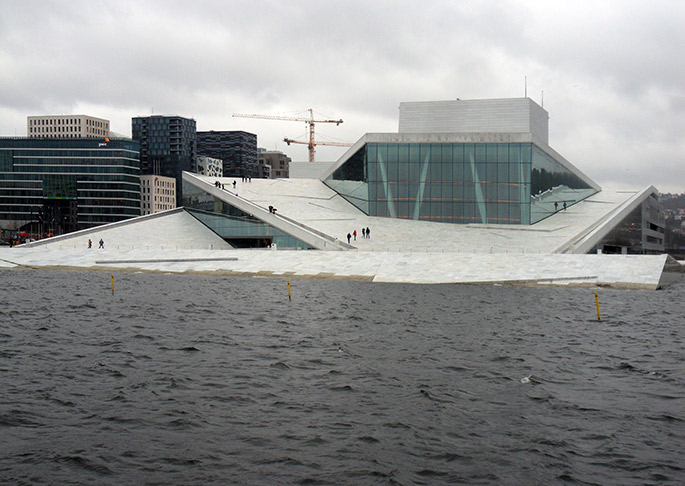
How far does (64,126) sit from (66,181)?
121ft

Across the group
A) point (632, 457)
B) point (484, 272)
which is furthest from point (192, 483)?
point (484, 272)

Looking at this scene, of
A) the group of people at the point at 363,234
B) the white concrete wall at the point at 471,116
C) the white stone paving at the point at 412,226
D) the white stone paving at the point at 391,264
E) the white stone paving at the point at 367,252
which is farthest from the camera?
the white concrete wall at the point at 471,116

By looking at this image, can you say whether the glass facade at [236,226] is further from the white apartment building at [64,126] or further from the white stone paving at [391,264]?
the white apartment building at [64,126]

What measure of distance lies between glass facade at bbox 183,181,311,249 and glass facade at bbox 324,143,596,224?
47.4 feet

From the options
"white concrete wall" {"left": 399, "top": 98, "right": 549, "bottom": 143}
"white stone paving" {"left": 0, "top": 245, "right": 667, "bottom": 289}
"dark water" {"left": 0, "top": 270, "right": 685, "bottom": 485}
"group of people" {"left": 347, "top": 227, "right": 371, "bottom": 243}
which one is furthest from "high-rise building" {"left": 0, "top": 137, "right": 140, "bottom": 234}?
"dark water" {"left": 0, "top": 270, "right": 685, "bottom": 485}

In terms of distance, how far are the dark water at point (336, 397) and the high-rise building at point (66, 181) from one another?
12989cm

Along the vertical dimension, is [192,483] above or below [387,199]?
below

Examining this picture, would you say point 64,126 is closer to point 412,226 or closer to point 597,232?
point 412,226

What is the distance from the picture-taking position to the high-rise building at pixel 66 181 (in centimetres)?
14988

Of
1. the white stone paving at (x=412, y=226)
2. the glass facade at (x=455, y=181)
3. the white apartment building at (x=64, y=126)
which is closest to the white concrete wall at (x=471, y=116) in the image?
the glass facade at (x=455, y=181)

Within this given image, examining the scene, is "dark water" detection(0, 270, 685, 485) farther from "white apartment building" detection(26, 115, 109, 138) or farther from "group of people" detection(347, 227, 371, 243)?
"white apartment building" detection(26, 115, 109, 138)

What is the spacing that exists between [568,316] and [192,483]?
865 inches

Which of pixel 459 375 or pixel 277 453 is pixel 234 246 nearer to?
pixel 459 375

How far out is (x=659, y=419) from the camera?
12938 millimetres
